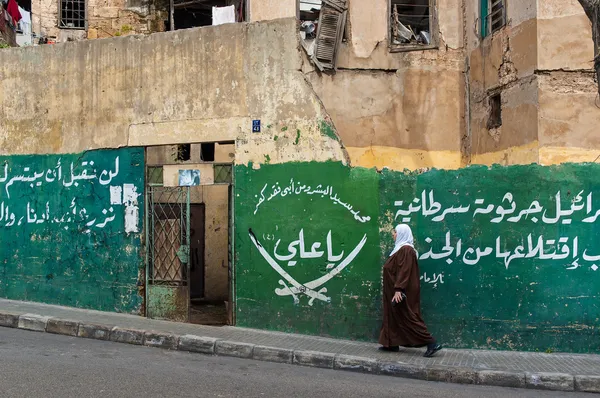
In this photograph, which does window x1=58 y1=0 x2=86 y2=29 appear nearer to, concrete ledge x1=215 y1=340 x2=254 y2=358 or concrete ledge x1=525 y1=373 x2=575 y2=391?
concrete ledge x1=215 y1=340 x2=254 y2=358

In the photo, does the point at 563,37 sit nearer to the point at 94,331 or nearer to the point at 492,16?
the point at 492,16

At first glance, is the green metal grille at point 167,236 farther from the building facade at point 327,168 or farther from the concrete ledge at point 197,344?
the concrete ledge at point 197,344

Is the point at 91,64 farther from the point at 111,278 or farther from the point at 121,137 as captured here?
the point at 111,278

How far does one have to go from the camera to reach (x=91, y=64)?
10781mm

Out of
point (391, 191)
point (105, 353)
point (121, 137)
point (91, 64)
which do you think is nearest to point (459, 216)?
point (391, 191)

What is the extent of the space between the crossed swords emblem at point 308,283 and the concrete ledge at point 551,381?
2757mm

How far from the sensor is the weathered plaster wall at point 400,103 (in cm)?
1300

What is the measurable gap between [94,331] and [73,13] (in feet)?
42.9

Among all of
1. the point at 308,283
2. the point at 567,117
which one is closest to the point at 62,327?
the point at 308,283

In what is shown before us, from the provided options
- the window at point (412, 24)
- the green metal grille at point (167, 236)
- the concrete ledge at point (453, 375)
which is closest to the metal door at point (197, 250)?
the green metal grille at point (167, 236)

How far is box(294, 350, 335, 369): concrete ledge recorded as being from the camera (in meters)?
7.79

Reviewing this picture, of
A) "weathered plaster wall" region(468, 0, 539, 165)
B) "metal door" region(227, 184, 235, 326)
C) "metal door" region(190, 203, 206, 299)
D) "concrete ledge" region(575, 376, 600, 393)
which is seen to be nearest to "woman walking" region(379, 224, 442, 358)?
"concrete ledge" region(575, 376, 600, 393)

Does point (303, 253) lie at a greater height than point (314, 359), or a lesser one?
greater

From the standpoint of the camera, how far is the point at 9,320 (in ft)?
32.1
